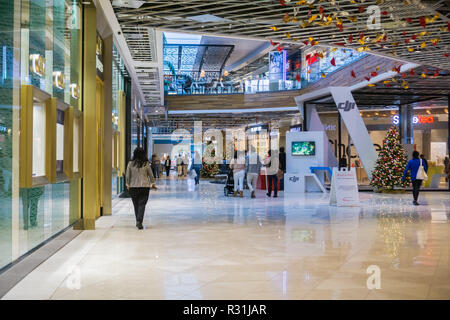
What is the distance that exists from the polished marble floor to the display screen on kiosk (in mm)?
9124

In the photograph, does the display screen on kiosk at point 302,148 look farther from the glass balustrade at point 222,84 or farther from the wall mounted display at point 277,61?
the wall mounted display at point 277,61

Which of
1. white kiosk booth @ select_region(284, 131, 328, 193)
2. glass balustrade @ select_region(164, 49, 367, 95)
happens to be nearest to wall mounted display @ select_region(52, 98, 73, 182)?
white kiosk booth @ select_region(284, 131, 328, 193)

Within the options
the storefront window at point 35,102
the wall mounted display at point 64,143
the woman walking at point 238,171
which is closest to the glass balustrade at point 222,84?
the woman walking at point 238,171

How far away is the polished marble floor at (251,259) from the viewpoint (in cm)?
435

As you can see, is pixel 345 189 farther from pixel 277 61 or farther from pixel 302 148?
pixel 277 61

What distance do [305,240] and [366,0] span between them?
430 cm

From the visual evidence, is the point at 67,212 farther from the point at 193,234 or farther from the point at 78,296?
the point at 78,296

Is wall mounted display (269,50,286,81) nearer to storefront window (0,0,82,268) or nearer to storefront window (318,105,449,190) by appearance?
storefront window (318,105,449,190)

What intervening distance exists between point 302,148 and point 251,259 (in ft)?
46.6

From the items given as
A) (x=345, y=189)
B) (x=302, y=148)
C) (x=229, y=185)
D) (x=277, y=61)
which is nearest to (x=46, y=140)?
(x=345, y=189)

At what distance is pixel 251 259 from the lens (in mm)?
5828

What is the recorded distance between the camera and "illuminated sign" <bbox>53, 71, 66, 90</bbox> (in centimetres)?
639

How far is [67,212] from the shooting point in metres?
7.40
